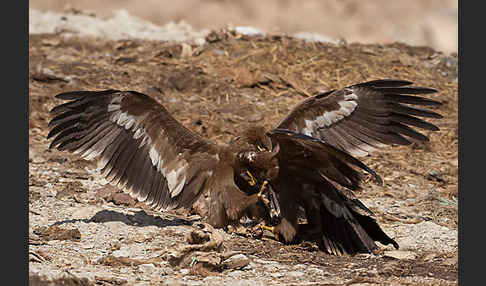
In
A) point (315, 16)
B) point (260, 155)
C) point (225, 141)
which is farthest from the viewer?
point (315, 16)

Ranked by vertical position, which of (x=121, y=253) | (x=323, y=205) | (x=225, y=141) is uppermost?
(x=225, y=141)

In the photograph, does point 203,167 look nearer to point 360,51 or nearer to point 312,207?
point 312,207

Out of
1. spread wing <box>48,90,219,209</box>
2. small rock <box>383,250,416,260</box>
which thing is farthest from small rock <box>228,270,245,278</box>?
small rock <box>383,250,416,260</box>

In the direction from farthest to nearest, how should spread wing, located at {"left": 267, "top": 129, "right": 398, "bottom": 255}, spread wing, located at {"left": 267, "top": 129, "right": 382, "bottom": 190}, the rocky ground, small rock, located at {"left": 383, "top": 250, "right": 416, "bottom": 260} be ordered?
small rock, located at {"left": 383, "top": 250, "right": 416, "bottom": 260} < spread wing, located at {"left": 267, "top": 129, "right": 398, "bottom": 255} < spread wing, located at {"left": 267, "top": 129, "right": 382, "bottom": 190} < the rocky ground

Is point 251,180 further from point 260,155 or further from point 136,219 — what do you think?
point 136,219

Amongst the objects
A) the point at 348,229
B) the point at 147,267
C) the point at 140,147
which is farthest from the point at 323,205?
the point at 140,147

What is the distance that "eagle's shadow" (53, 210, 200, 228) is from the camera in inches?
243

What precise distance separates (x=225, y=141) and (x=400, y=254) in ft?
10.7

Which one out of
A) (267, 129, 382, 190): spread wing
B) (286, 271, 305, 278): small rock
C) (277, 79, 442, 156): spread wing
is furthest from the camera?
(277, 79, 442, 156): spread wing

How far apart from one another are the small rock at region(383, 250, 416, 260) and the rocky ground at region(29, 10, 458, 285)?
2cm

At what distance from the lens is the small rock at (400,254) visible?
224 inches

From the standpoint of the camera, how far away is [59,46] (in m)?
11.2

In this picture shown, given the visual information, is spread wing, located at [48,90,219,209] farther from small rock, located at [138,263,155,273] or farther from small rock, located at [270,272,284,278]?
small rock, located at [270,272,284,278]

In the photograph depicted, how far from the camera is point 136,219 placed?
6.31 m
